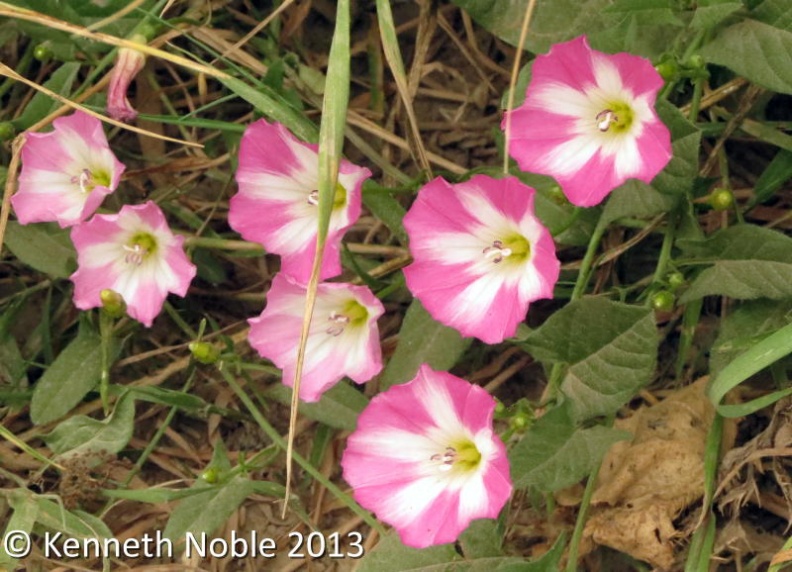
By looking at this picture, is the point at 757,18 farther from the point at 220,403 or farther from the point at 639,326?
the point at 220,403

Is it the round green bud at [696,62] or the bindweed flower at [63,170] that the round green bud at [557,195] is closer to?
the round green bud at [696,62]

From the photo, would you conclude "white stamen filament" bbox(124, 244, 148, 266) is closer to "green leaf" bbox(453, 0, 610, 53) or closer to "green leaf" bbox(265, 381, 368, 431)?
"green leaf" bbox(265, 381, 368, 431)

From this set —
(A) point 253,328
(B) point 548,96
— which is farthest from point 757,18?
→ (A) point 253,328

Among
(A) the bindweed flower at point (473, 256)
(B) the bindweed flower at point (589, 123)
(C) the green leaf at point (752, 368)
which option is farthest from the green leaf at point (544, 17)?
(C) the green leaf at point (752, 368)

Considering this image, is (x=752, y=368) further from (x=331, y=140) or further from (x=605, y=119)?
(x=331, y=140)

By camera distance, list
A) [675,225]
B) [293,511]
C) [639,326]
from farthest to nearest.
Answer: [293,511], [675,225], [639,326]
